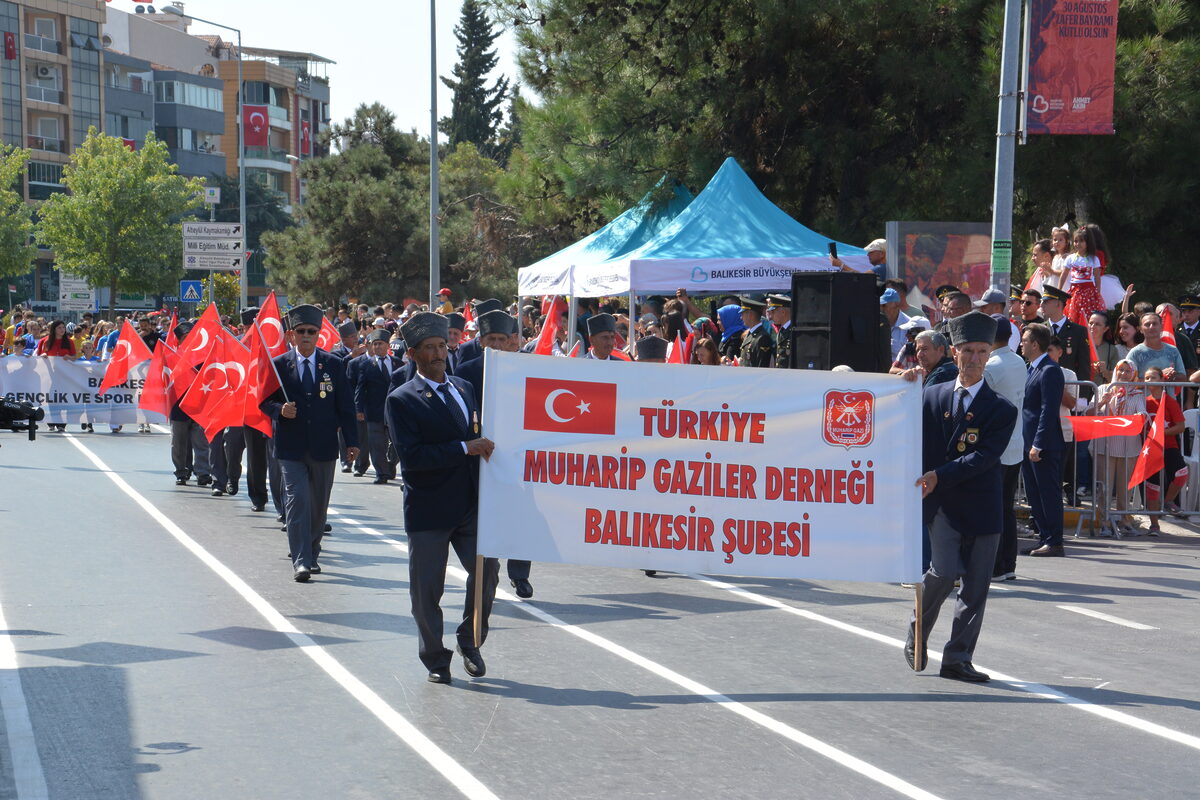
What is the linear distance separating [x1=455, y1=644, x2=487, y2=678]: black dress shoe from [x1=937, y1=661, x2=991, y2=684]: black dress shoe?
252cm

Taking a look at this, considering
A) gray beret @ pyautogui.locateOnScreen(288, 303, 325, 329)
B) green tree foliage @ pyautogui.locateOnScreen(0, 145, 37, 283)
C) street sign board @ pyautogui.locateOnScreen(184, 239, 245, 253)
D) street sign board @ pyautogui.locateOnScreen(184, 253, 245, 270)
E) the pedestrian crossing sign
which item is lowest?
gray beret @ pyautogui.locateOnScreen(288, 303, 325, 329)

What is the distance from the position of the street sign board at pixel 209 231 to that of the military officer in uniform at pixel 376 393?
18318 mm

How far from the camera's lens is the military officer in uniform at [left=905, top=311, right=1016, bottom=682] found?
26.3 ft

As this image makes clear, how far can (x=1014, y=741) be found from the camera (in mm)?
6859

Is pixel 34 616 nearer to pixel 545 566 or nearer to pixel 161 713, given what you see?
pixel 161 713

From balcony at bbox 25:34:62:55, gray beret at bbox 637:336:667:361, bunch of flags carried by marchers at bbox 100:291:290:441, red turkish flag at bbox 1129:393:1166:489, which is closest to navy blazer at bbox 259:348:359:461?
bunch of flags carried by marchers at bbox 100:291:290:441

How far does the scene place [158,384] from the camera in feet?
75.1

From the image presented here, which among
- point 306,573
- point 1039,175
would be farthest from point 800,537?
point 1039,175

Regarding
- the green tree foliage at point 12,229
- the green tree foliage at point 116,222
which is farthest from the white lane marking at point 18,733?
the green tree foliage at point 12,229

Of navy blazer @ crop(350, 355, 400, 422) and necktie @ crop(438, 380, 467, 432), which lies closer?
necktie @ crop(438, 380, 467, 432)

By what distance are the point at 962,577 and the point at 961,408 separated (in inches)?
36.1

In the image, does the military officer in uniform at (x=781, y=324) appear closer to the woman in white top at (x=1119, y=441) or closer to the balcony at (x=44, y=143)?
the woman in white top at (x=1119, y=441)

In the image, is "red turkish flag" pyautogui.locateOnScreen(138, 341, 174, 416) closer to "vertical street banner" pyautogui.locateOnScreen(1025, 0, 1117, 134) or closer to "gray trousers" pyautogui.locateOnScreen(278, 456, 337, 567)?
"gray trousers" pyautogui.locateOnScreen(278, 456, 337, 567)

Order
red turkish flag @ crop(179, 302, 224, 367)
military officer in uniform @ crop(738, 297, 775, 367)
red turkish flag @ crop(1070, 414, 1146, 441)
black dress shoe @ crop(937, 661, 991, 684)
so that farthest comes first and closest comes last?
red turkish flag @ crop(179, 302, 224, 367), military officer in uniform @ crop(738, 297, 775, 367), red turkish flag @ crop(1070, 414, 1146, 441), black dress shoe @ crop(937, 661, 991, 684)
